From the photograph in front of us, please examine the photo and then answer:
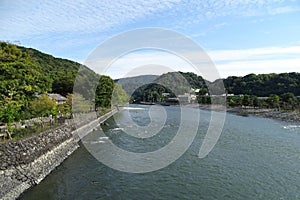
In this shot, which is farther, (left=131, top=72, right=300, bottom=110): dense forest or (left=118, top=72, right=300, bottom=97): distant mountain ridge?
(left=118, top=72, right=300, bottom=97): distant mountain ridge

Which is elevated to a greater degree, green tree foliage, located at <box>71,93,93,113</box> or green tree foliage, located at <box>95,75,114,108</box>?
green tree foliage, located at <box>95,75,114,108</box>

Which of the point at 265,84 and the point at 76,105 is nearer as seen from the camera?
the point at 76,105

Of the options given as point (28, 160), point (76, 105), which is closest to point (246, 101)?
point (76, 105)

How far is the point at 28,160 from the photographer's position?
11.2 meters

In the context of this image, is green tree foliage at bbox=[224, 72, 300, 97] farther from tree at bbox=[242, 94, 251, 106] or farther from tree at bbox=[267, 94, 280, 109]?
tree at bbox=[267, 94, 280, 109]

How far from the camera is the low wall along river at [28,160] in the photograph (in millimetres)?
9609

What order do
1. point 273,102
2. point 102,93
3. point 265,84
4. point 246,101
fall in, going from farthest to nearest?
point 265,84 < point 246,101 < point 273,102 < point 102,93

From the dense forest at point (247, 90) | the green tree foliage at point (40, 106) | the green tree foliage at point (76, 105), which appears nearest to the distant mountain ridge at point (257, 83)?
the dense forest at point (247, 90)

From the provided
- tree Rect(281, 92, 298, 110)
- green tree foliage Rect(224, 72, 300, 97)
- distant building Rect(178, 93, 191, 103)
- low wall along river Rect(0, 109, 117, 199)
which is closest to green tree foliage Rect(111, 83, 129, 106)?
distant building Rect(178, 93, 191, 103)

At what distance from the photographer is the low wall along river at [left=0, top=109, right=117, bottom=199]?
9.61 m

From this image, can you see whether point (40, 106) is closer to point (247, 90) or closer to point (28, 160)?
point (28, 160)

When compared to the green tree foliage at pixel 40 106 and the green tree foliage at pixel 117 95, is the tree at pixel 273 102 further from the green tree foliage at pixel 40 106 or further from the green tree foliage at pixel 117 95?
the green tree foliage at pixel 40 106

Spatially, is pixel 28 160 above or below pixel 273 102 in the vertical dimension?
below

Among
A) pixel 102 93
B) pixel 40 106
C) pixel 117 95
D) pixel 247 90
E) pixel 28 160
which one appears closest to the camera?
pixel 28 160
